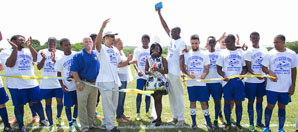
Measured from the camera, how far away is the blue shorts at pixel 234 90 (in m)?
5.49

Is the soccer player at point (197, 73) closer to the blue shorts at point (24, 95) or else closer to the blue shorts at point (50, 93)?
the blue shorts at point (50, 93)

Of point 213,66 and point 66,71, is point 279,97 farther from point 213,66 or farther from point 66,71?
point 66,71

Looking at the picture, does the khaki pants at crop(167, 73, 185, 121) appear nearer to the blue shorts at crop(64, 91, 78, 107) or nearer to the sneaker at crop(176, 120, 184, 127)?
the sneaker at crop(176, 120, 184, 127)

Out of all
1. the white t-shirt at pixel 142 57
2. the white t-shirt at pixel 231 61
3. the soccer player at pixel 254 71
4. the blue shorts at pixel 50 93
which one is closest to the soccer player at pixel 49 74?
the blue shorts at pixel 50 93

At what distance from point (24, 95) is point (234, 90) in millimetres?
A: 5357

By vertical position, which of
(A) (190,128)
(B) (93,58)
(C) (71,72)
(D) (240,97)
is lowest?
(A) (190,128)

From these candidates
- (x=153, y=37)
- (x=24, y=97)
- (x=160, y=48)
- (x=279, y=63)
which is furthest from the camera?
(x=153, y=37)

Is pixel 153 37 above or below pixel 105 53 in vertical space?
above

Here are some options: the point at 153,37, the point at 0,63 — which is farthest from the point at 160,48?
the point at 0,63

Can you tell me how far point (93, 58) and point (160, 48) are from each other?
1914 mm

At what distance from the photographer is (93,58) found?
5.29 m

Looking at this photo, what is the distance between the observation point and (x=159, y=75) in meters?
6.01

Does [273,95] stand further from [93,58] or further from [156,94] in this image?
[93,58]

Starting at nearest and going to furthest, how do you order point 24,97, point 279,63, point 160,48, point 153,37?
point 279,63 → point 24,97 → point 160,48 → point 153,37
